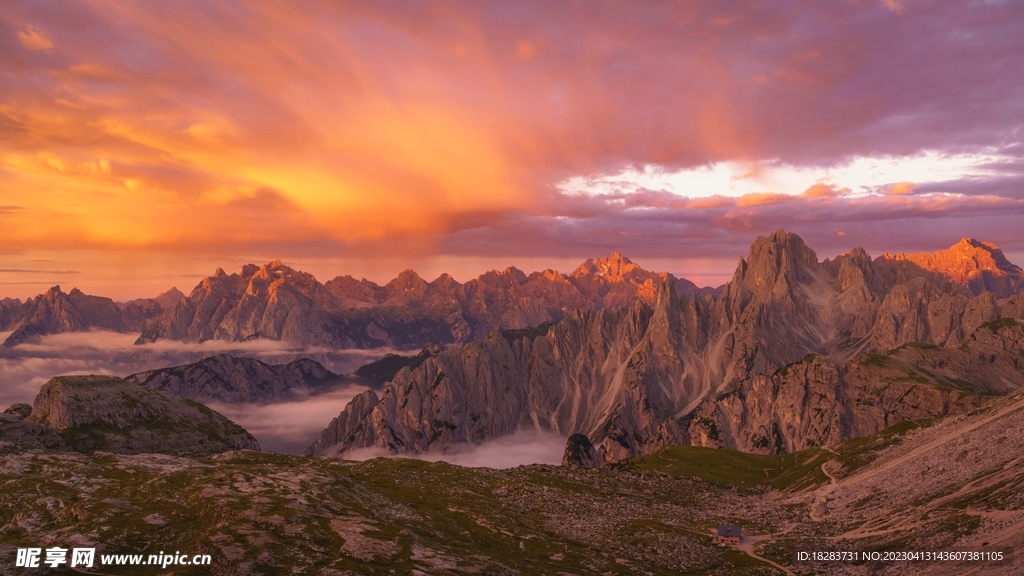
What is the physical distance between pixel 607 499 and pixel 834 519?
55002 millimetres

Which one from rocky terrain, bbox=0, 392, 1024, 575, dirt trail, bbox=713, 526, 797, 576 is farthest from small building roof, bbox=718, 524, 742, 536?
rocky terrain, bbox=0, 392, 1024, 575

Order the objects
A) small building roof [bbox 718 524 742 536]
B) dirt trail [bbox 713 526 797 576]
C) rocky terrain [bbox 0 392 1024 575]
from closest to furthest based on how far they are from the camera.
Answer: rocky terrain [bbox 0 392 1024 575] < dirt trail [bbox 713 526 797 576] < small building roof [bbox 718 524 742 536]

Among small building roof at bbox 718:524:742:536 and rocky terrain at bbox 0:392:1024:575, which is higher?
rocky terrain at bbox 0:392:1024:575

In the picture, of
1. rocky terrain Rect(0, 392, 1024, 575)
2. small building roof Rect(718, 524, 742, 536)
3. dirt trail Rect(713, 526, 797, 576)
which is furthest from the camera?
small building roof Rect(718, 524, 742, 536)

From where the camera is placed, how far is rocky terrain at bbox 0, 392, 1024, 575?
89.1 metres

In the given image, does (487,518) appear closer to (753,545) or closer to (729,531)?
(729,531)

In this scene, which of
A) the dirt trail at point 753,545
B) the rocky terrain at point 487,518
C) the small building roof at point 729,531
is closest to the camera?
the rocky terrain at point 487,518

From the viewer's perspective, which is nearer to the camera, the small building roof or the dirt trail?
the dirt trail

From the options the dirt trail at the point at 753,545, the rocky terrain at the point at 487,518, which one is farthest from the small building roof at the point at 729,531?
the rocky terrain at the point at 487,518

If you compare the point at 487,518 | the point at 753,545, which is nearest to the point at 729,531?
the point at 753,545

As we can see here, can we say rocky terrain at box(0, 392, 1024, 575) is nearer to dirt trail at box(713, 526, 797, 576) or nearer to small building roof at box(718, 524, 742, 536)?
dirt trail at box(713, 526, 797, 576)

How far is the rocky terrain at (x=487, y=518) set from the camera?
89.1 metres

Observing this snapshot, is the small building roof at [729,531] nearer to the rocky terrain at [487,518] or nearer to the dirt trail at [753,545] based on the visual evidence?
the dirt trail at [753,545]

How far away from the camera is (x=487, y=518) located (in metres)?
130
